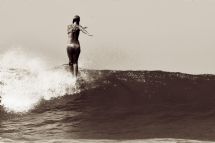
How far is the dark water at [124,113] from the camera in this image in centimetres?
812

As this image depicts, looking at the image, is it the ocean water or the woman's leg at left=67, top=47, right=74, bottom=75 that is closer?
the ocean water

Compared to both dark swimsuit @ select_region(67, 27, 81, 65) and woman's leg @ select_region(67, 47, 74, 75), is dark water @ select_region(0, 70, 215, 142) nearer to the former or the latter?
woman's leg @ select_region(67, 47, 74, 75)

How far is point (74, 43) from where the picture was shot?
10953 millimetres

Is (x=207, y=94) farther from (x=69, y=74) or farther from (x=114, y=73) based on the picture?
(x=69, y=74)

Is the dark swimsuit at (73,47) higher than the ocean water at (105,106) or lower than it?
higher

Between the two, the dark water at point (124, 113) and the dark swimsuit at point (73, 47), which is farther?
the dark swimsuit at point (73, 47)

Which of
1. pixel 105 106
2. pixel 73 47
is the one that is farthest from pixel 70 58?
pixel 105 106

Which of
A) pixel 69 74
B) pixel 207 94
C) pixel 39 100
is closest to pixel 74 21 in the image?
pixel 69 74

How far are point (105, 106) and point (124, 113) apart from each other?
2.11 ft

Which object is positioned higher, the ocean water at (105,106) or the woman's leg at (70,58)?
the woman's leg at (70,58)

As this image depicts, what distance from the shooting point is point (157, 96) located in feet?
Result: 36.1

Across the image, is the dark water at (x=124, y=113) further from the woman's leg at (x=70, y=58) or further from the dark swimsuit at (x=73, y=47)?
the dark swimsuit at (x=73, y=47)

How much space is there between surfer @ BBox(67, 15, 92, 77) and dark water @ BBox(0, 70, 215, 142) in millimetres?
468

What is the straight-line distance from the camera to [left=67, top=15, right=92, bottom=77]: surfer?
10.8 m
